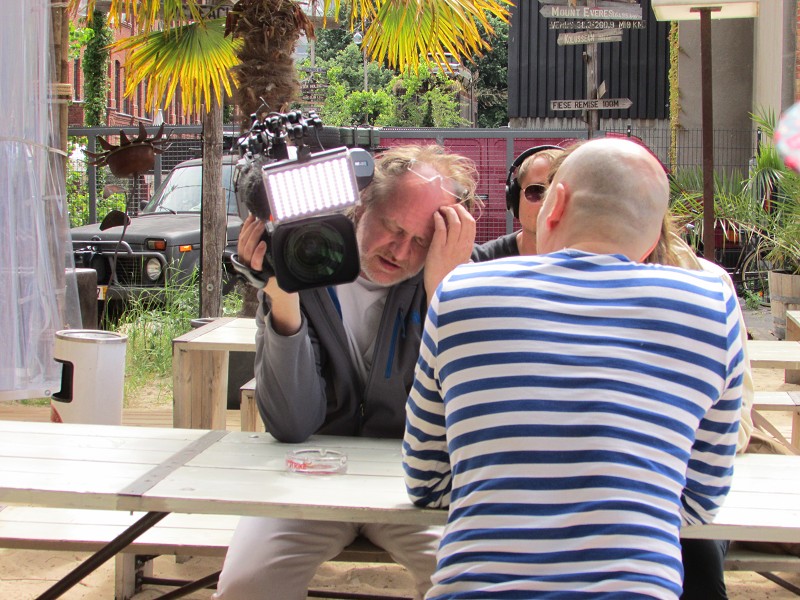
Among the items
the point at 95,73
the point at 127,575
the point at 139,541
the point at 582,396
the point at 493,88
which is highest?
the point at 493,88

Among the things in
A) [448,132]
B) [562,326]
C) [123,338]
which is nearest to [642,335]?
[562,326]

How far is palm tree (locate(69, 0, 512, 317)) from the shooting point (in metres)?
6.14

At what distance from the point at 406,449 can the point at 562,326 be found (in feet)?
1.31

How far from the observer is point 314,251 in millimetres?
1849

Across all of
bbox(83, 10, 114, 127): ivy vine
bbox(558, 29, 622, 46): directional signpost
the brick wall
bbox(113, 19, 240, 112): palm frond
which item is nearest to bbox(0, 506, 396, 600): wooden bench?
bbox(113, 19, 240, 112): palm frond

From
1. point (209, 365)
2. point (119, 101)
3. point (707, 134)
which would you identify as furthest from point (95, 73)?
point (209, 365)

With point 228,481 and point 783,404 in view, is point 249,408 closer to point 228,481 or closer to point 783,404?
point 228,481

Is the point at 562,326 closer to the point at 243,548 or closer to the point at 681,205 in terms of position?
the point at 243,548

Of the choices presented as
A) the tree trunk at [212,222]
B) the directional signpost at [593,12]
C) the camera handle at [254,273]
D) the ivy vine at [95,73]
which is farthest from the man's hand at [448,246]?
the ivy vine at [95,73]

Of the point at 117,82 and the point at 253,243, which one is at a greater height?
the point at 117,82

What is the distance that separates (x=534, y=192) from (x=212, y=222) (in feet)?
14.3

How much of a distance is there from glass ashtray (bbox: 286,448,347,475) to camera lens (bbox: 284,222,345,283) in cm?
36

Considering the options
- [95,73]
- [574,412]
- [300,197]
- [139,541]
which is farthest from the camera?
[95,73]

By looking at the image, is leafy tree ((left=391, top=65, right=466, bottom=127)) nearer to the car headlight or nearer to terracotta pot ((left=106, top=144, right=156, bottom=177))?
the car headlight
